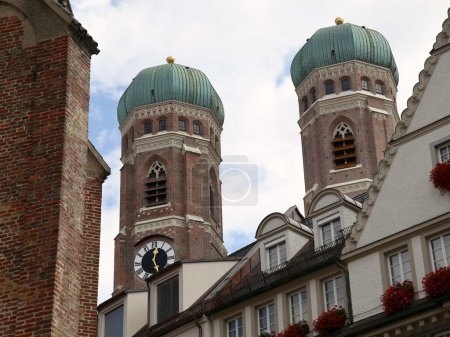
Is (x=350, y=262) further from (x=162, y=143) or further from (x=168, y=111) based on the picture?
(x=168, y=111)

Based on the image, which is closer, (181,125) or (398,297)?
(398,297)

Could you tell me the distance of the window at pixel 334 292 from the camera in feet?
106

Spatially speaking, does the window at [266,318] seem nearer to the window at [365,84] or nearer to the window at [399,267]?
the window at [399,267]

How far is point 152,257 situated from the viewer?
283ft

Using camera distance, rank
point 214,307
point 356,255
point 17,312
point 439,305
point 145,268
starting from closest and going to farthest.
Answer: point 17,312 < point 439,305 < point 356,255 < point 214,307 < point 145,268

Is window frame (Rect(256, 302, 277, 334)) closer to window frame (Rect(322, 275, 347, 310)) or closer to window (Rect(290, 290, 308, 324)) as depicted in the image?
window (Rect(290, 290, 308, 324))

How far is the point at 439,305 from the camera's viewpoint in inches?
1105

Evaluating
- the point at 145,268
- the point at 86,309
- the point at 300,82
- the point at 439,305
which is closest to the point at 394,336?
the point at 439,305

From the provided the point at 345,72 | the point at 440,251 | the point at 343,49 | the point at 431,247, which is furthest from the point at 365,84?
the point at 440,251

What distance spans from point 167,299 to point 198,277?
1344 mm

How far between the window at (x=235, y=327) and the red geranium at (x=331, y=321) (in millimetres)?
4262

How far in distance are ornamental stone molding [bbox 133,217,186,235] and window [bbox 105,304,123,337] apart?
43.9 meters

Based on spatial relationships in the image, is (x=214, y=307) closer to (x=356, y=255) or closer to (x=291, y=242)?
(x=291, y=242)

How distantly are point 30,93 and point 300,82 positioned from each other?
72.5 m
